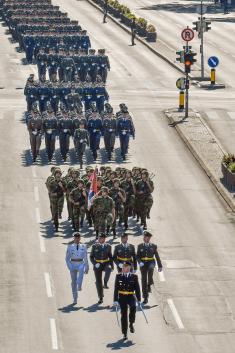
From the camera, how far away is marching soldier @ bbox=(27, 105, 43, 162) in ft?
201

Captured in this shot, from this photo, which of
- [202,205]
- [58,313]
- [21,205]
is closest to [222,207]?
[202,205]

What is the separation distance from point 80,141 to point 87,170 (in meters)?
9.74

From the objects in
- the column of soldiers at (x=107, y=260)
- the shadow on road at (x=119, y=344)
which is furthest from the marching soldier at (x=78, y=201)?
the shadow on road at (x=119, y=344)

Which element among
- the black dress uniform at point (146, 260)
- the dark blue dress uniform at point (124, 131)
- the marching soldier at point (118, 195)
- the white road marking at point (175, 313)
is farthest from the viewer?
the dark blue dress uniform at point (124, 131)

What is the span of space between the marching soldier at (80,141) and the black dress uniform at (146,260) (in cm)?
1975

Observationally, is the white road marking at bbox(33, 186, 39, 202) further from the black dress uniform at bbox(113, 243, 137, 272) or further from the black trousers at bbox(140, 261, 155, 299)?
the black dress uniform at bbox(113, 243, 137, 272)

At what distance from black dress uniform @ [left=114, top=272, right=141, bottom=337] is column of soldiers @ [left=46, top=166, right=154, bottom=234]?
10550 mm

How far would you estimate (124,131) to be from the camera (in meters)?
61.9

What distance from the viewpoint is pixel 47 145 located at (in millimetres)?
61031

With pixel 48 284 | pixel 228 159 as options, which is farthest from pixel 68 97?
pixel 48 284

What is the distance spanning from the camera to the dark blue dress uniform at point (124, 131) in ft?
202

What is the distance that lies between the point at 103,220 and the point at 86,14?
7565 centimetres

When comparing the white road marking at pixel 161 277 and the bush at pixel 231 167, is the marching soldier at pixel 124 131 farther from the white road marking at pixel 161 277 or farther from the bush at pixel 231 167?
the white road marking at pixel 161 277

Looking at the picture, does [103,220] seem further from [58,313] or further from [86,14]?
[86,14]
